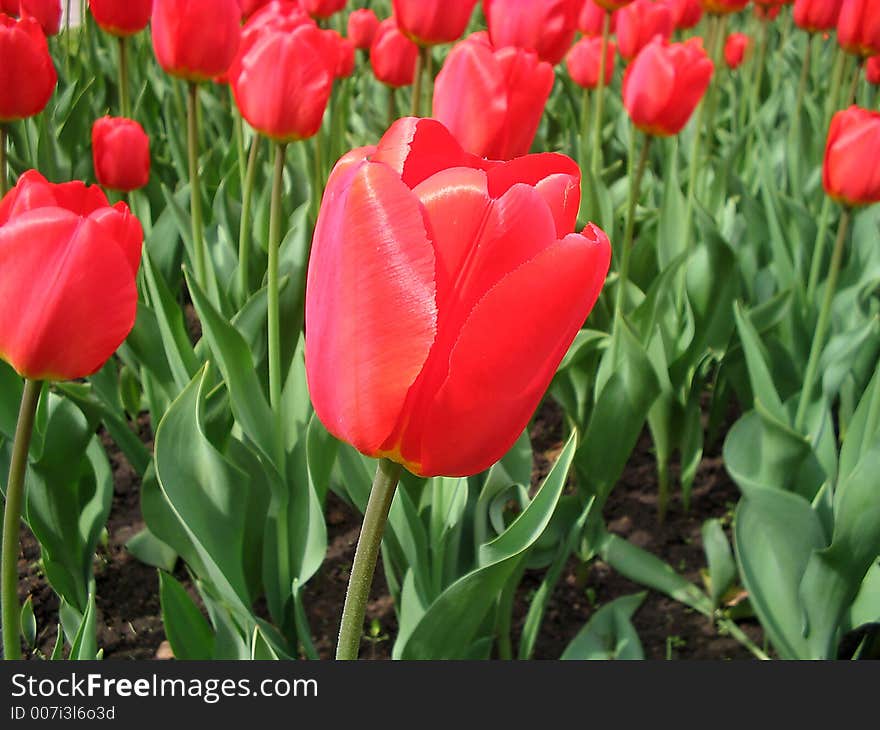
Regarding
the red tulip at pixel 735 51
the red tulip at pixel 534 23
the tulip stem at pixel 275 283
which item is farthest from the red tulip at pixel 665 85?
the red tulip at pixel 735 51

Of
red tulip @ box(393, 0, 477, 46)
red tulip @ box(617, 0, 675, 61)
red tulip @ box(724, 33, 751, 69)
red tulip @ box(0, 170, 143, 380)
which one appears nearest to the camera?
red tulip @ box(0, 170, 143, 380)

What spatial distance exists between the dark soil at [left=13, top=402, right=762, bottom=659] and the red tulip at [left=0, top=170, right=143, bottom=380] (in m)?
0.92

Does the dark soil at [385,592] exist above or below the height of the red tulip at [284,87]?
below

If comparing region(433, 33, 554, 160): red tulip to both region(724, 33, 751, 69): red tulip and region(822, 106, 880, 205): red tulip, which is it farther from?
region(724, 33, 751, 69): red tulip

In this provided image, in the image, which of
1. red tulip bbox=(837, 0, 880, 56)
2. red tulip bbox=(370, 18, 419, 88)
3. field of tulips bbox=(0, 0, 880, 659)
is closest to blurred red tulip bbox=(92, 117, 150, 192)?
field of tulips bbox=(0, 0, 880, 659)

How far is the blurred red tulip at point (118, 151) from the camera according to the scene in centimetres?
176

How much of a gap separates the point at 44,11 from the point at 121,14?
40cm

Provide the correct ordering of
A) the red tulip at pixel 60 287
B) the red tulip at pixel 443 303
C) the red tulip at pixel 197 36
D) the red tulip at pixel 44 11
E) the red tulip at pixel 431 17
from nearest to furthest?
the red tulip at pixel 443 303
the red tulip at pixel 60 287
the red tulip at pixel 197 36
the red tulip at pixel 431 17
the red tulip at pixel 44 11

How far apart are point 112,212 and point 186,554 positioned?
31.3 inches

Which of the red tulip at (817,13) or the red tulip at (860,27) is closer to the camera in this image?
the red tulip at (860,27)

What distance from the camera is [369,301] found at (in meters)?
0.62

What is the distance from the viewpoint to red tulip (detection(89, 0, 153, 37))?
5.83 feet

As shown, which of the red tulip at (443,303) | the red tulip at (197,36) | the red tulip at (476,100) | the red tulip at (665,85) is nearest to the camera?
the red tulip at (443,303)

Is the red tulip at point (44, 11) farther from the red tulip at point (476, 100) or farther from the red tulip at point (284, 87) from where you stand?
the red tulip at point (476, 100)
